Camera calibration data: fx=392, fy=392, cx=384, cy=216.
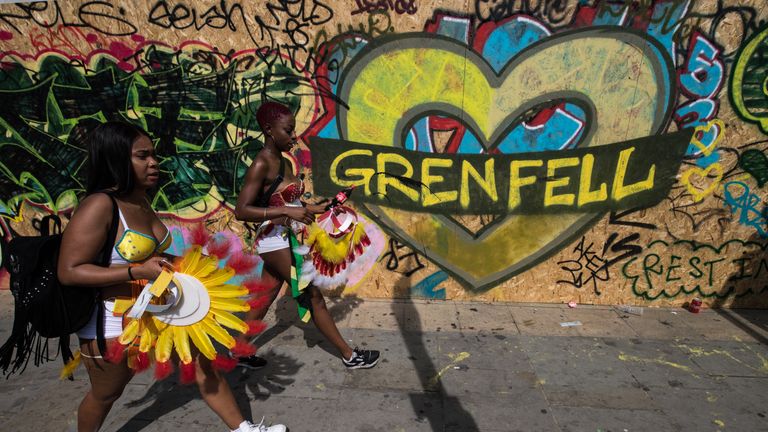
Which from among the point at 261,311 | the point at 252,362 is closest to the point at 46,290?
the point at 261,311

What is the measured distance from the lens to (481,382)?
10.0 ft

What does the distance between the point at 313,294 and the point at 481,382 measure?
58.4 inches

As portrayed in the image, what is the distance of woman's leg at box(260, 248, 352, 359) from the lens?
9.93ft

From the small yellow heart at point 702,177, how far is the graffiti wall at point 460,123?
0.02 m

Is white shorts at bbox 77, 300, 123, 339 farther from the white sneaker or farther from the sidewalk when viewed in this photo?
the sidewalk

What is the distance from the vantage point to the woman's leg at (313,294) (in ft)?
9.93

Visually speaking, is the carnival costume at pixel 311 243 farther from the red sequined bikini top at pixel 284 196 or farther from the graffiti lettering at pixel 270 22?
the graffiti lettering at pixel 270 22

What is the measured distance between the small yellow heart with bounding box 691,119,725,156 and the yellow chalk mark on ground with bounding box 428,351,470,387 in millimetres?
3003

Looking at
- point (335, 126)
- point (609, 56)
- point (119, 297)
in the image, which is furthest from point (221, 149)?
point (609, 56)

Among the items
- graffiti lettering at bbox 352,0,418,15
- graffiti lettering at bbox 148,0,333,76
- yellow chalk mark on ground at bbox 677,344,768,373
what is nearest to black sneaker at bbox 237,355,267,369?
graffiti lettering at bbox 148,0,333,76

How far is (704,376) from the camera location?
314 cm

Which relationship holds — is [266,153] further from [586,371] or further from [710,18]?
[710,18]

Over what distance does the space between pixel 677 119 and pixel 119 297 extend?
4688mm

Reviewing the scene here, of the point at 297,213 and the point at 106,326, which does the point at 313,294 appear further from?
the point at 106,326
